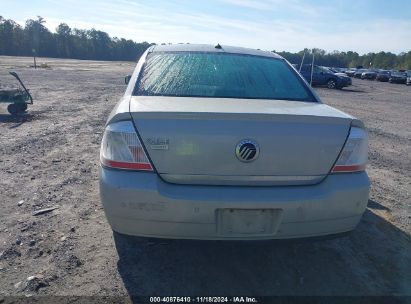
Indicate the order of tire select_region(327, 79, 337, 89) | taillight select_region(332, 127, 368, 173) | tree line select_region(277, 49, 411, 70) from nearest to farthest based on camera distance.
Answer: taillight select_region(332, 127, 368, 173) < tire select_region(327, 79, 337, 89) < tree line select_region(277, 49, 411, 70)

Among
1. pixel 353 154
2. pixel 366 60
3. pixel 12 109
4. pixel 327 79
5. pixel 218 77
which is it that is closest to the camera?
pixel 353 154

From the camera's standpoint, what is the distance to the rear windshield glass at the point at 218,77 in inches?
122

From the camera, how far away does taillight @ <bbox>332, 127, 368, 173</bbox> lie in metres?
2.53

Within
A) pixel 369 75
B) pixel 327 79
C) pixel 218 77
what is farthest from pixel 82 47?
pixel 218 77

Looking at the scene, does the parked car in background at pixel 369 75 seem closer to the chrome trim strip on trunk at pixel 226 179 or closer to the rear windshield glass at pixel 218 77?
the rear windshield glass at pixel 218 77

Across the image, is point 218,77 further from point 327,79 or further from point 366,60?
point 366,60

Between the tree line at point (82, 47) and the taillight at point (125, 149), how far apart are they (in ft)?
262

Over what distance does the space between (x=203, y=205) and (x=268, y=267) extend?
100 centimetres

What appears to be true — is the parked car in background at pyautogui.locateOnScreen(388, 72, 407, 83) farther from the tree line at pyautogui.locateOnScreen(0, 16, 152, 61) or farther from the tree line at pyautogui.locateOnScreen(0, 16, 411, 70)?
the tree line at pyautogui.locateOnScreen(0, 16, 152, 61)

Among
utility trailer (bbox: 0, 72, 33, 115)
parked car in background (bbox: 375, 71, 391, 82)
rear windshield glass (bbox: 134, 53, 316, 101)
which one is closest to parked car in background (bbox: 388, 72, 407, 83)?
parked car in background (bbox: 375, 71, 391, 82)

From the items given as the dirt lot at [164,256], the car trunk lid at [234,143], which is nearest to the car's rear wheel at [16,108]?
the dirt lot at [164,256]

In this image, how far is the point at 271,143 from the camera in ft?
7.76

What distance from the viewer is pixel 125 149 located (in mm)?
2387

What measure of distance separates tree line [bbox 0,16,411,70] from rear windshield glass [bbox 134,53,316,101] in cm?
7816
